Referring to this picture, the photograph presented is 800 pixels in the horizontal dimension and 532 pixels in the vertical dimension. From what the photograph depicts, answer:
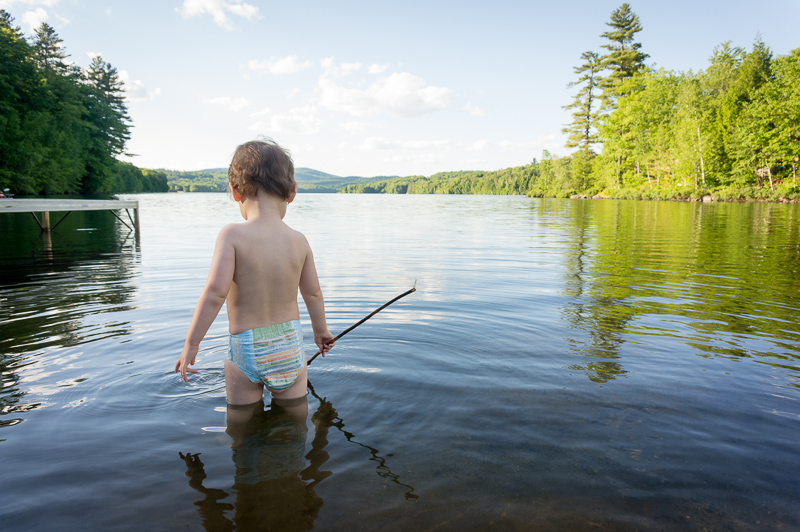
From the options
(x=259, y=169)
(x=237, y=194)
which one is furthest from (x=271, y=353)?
(x=259, y=169)

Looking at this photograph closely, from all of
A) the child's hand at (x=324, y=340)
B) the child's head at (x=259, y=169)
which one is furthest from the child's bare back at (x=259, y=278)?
the child's hand at (x=324, y=340)

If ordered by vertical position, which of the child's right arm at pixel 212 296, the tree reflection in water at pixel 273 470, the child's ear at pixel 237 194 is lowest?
the tree reflection in water at pixel 273 470

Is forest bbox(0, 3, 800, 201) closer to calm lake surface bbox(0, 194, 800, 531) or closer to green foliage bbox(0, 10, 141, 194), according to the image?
green foliage bbox(0, 10, 141, 194)

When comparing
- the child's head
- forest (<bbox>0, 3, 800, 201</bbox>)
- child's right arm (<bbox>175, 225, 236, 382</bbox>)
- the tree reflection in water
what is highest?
forest (<bbox>0, 3, 800, 201</bbox>)

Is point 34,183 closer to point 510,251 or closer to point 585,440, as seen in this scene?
point 510,251

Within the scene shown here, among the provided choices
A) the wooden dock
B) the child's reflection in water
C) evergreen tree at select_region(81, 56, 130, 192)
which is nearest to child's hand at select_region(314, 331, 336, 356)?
the child's reflection in water

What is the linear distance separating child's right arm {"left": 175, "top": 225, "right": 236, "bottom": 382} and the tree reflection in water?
0.65 m

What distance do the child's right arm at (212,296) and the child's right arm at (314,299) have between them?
22.6 inches

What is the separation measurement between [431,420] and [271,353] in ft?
4.32

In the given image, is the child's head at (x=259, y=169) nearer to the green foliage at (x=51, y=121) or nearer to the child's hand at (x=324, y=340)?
the child's hand at (x=324, y=340)

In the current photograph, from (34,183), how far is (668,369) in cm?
5584

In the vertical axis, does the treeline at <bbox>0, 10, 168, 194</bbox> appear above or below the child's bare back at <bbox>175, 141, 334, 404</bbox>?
above

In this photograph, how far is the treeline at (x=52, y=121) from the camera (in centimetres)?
4019

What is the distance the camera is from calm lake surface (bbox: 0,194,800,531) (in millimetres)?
2420
